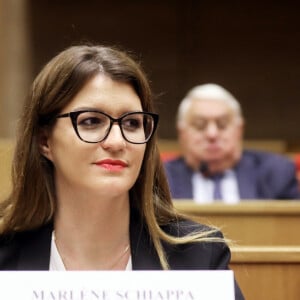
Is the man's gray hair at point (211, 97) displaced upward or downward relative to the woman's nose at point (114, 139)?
downward

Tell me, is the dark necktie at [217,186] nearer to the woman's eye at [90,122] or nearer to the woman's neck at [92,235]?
the woman's neck at [92,235]

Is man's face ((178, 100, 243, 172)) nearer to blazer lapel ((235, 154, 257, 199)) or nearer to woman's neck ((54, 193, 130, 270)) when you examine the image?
blazer lapel ((235, 154, 257, 199))

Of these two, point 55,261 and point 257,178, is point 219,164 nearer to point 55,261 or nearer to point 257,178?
point 257,178

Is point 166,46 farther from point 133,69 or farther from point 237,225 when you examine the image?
point 133,69

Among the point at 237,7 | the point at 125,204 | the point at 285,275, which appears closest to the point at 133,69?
the point at 125,204

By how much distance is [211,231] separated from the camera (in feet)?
4.26

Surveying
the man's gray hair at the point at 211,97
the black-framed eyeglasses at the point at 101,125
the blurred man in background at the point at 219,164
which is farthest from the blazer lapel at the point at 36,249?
the man's gray hair at the point at 211,97

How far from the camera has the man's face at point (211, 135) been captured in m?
3.17

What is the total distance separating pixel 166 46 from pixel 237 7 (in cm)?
60

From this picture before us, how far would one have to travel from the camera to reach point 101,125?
1.13 metres

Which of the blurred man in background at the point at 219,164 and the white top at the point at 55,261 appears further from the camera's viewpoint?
the blurred man in background at the point at 219,164

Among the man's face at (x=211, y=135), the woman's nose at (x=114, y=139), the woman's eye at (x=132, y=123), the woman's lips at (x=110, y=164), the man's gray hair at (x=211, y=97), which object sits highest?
the woman's eye at (x=132, y=123)

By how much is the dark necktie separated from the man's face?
0.11ft

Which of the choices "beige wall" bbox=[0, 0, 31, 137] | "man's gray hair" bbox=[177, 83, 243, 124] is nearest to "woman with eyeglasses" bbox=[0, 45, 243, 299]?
"man's gray hair" bbox=[177, 83, 243, 124]
